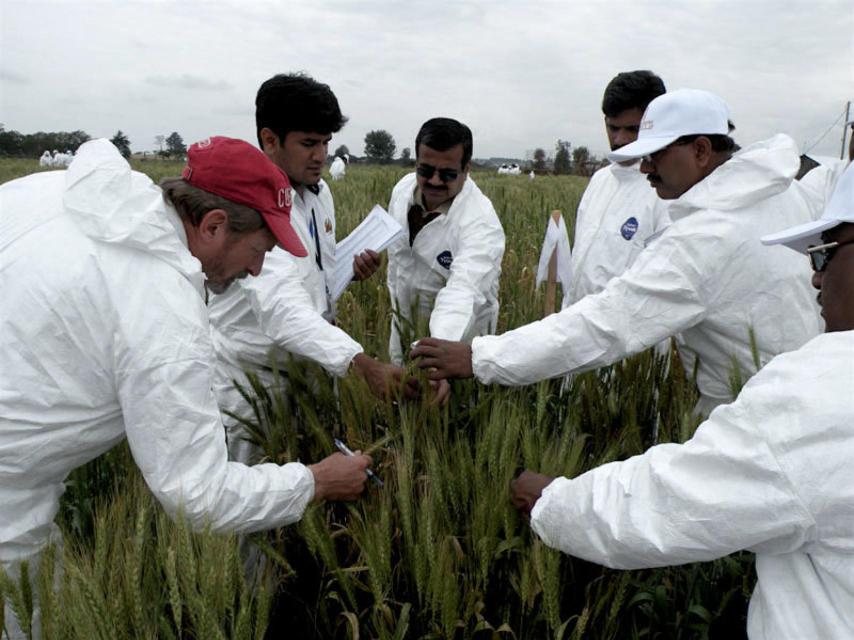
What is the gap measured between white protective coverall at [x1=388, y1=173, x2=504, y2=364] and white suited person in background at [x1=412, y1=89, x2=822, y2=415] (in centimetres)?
47

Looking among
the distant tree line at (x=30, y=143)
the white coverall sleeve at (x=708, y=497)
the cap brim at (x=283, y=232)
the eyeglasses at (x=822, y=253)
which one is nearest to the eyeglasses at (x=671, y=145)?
the eyeglasses at (x=822, y=253)

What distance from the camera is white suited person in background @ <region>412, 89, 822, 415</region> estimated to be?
1738 mm

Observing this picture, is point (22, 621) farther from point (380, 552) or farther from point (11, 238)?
point (11, 238)

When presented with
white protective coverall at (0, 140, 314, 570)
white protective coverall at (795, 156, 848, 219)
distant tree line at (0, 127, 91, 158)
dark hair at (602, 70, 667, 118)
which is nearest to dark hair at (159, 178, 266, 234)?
white protective coverall at (0, 140, 314, 570)

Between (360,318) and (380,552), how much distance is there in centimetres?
146

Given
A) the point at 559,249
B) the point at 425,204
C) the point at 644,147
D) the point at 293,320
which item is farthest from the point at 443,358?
the point at 425,204

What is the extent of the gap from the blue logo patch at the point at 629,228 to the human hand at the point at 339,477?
72.7 inches

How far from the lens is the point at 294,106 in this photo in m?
2.41

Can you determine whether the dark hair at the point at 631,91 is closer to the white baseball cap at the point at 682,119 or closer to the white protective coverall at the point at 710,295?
the white baseball cap at the point at 682,119

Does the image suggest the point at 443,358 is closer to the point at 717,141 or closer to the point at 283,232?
the point at 283,232

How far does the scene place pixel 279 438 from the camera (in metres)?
1.73

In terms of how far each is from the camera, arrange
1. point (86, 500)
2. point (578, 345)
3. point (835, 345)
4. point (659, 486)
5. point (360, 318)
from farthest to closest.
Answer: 1. point (360, 318)
2. point (578, 345)
3. point (86, 500)
4. point (659, 486)
5. point (835, 345)

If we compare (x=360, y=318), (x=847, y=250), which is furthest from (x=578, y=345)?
(x=360, y=318)

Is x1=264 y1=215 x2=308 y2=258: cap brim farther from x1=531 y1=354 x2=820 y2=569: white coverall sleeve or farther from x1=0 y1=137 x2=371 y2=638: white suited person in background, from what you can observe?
x1=531 y1=354 x2=820 y2=569: white coverall sleeve
